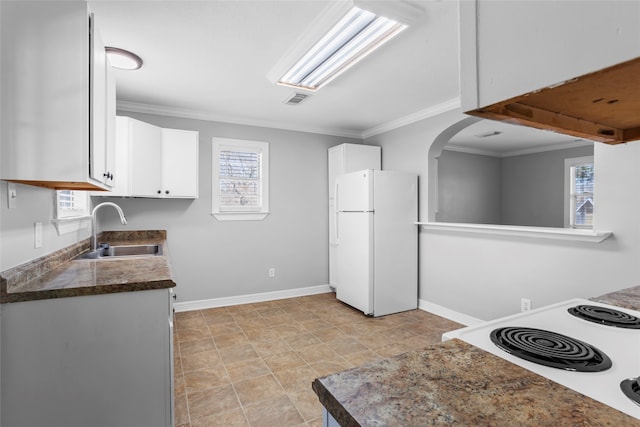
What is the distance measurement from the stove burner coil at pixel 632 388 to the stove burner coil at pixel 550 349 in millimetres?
56

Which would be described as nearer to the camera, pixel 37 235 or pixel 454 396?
pixel 454 396

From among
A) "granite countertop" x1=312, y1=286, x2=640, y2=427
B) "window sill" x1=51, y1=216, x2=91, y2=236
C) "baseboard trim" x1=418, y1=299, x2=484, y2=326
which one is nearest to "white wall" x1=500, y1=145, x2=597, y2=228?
"baseboard trim" x1=418, y1=299, x2=484, y2=326

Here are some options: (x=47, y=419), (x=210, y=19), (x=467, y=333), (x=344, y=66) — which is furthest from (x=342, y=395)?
(x=344, y=66)

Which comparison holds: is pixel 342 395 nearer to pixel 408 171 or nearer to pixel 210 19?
pixel 210 19

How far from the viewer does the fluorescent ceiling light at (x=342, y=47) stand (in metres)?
1.97

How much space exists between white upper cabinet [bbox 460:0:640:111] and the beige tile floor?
80.2 inches

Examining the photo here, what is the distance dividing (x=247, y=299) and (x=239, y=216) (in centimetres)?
110

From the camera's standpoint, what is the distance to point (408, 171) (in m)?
4.20

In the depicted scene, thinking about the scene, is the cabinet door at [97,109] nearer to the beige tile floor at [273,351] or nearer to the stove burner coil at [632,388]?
the beige tile floor at [273,351]

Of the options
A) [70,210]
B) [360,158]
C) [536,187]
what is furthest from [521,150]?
[70,210]

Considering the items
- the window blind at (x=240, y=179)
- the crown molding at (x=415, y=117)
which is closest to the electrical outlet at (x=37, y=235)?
the window blind at (x=240, y=179)

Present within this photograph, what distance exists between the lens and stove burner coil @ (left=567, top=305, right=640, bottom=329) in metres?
0.99

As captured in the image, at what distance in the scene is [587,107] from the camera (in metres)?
0.60

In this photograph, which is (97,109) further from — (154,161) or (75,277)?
(154,161)
